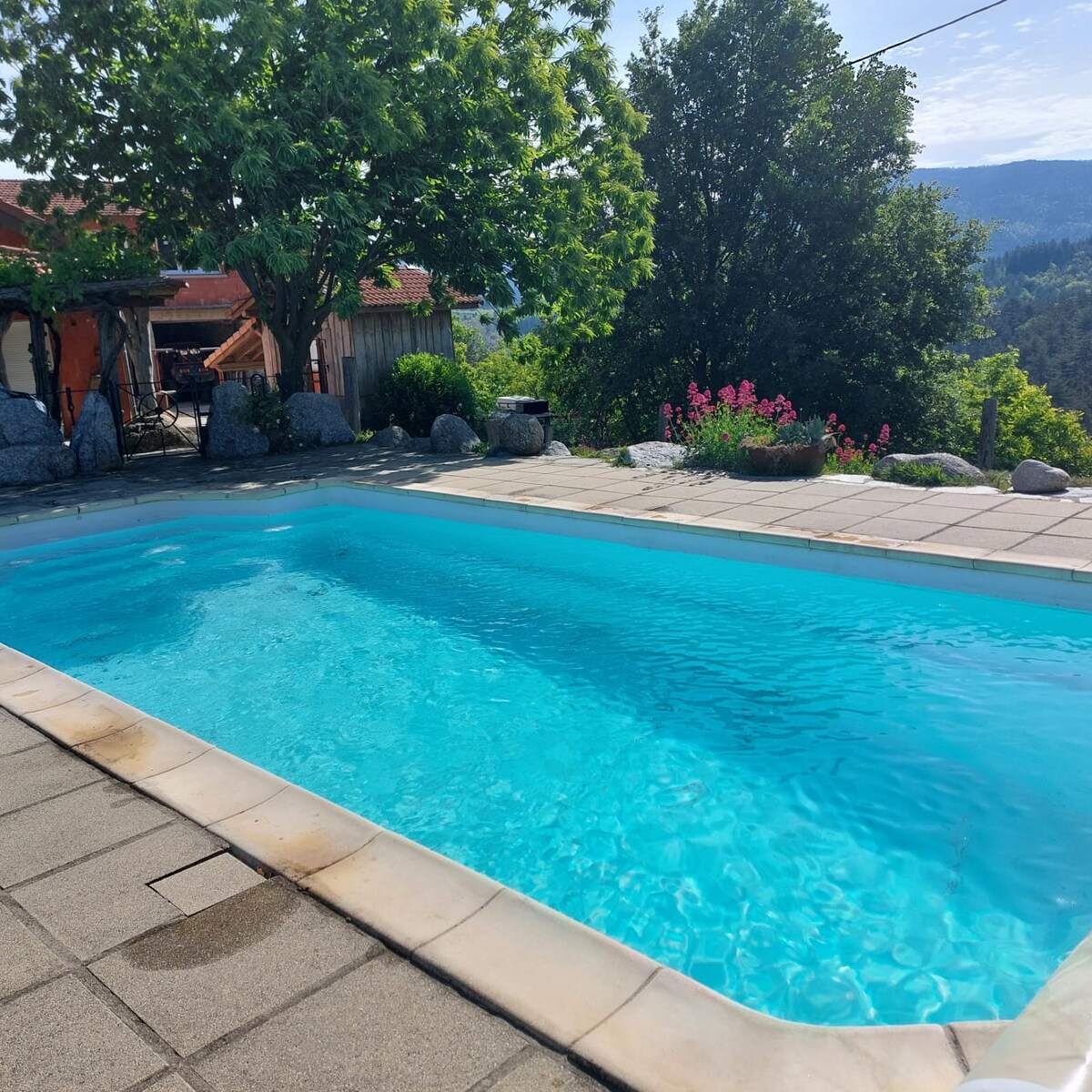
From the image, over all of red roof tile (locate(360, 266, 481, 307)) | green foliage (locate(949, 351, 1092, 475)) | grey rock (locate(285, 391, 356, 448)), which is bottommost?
green foliage (locate(949, 351, 1092, 475))

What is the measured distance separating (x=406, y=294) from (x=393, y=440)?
19.0 feet

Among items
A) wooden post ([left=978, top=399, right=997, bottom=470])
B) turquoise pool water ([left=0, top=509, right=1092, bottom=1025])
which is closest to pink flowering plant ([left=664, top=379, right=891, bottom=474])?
wooden post ([left=978, top=399, right=997, bottom=470])

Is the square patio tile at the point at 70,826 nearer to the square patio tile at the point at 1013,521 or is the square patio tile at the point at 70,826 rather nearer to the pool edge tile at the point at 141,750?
the pool edge tile at the point at 141,750

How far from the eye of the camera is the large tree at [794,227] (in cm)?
1923

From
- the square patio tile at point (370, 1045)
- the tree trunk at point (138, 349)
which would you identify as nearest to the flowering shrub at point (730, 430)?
the square patio tile at point (370, 1045)

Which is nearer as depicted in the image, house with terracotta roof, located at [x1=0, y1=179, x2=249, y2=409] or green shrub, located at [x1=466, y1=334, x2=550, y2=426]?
house with terracotta roof, located at [x1=0, y1=179, x2=249, y2=409]

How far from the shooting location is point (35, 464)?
12.0 metres

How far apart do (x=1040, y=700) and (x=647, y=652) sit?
2384 mm

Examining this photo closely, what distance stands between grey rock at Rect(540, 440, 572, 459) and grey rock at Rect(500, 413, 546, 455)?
0.39 feet

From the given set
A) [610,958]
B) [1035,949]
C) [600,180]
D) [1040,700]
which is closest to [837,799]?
[1035,949]

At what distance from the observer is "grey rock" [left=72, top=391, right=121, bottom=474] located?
40.9ft

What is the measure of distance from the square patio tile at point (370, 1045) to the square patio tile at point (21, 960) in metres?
0.64

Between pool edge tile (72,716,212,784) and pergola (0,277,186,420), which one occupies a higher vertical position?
pergola (0,277,186,420)

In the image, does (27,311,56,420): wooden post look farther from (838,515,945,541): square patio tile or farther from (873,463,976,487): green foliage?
(873,463,976,487): green foliage
